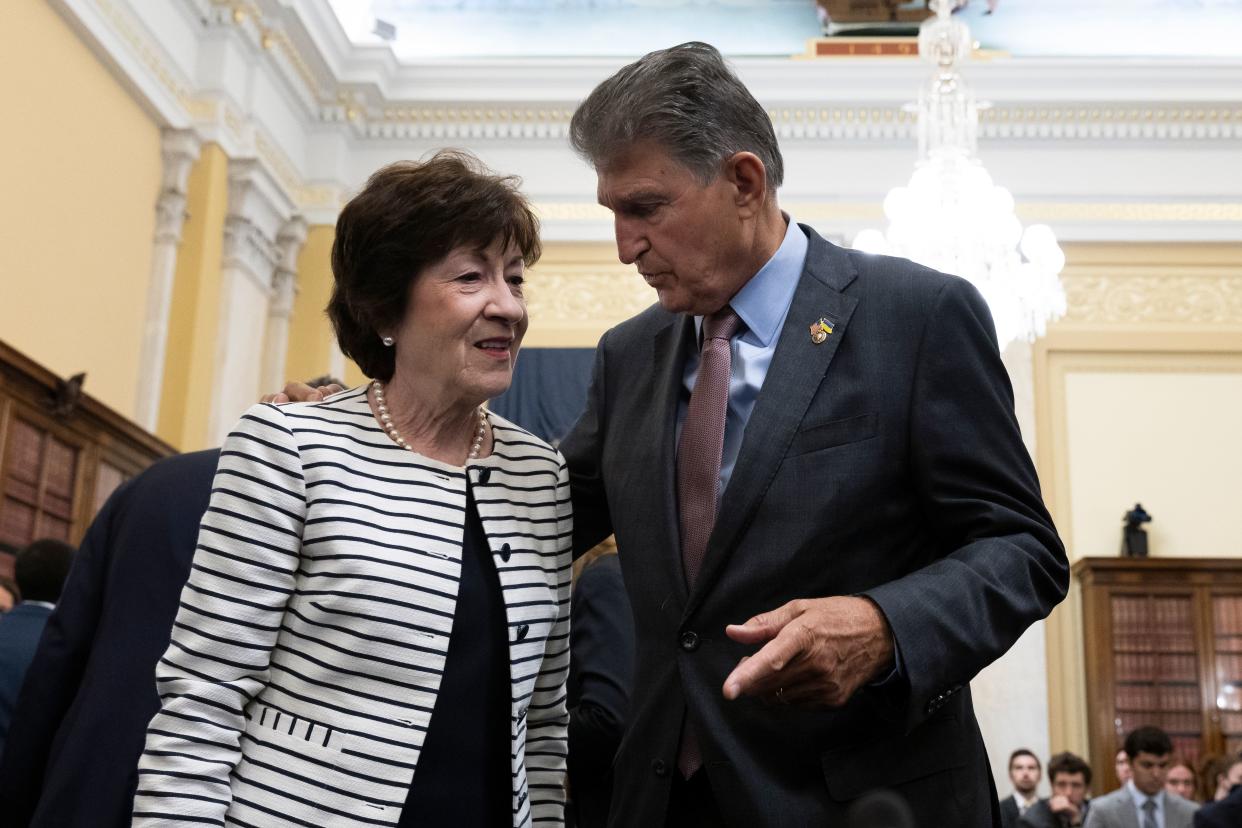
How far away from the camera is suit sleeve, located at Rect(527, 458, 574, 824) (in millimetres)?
2281

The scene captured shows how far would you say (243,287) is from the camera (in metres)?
11.1

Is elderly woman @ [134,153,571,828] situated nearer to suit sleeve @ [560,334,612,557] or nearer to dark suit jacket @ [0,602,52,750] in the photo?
suit sleeve @ [560,334,612,557]

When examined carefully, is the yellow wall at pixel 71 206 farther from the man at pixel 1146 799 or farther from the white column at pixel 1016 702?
the white column at pixel 1016 702

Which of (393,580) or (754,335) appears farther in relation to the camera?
(754,335)

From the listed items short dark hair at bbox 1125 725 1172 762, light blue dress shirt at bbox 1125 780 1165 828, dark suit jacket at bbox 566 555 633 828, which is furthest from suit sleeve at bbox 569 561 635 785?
short dark hair at bbox 1125 725 1172 762

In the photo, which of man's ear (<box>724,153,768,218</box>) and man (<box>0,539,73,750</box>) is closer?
man's ear (<box>724,153,768,218</box>)

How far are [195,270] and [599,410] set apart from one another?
854 centimetres

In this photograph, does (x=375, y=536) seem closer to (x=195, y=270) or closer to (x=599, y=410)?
(x=599, y=410)

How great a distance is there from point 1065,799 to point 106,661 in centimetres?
694

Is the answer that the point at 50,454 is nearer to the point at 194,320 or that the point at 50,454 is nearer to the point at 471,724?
the point at 194,320

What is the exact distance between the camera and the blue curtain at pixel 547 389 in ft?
38.8

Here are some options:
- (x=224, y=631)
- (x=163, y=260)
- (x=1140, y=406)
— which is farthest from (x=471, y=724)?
(x=1140, y=406)

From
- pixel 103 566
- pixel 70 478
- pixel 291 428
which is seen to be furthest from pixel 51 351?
pixel 291 428

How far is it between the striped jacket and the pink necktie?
257 millimetres
